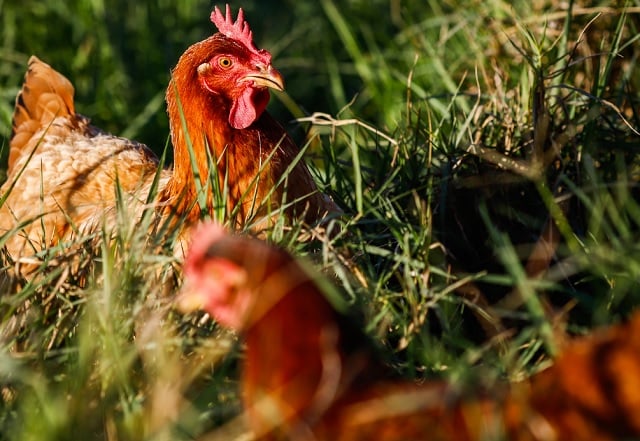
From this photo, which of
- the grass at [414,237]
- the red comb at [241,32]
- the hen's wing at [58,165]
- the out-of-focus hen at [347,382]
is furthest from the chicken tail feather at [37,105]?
the out-of-focus hen at [347,382]

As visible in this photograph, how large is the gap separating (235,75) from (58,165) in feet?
4.08

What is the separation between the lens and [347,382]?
2.26m

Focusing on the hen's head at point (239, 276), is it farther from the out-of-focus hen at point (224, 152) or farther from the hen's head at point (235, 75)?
the hen's head at point (235, 75)

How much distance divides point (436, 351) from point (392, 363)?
18 centimetres

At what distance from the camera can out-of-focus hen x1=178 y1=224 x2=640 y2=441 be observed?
2002mm

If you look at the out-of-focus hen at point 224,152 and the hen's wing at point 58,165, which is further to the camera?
the hen's wing at point 58,165

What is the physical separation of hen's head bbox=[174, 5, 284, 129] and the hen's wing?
0.53 m


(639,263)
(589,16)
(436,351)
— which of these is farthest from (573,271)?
(589,16)

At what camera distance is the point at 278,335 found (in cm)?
228

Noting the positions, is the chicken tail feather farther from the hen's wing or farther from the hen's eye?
the hen's eye

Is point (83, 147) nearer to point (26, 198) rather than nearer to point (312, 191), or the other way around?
point (26, 198)

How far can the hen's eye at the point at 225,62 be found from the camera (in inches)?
142

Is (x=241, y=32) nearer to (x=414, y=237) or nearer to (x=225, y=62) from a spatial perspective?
(x=225, y=62)

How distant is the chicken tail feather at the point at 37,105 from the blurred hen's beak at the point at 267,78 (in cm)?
148
